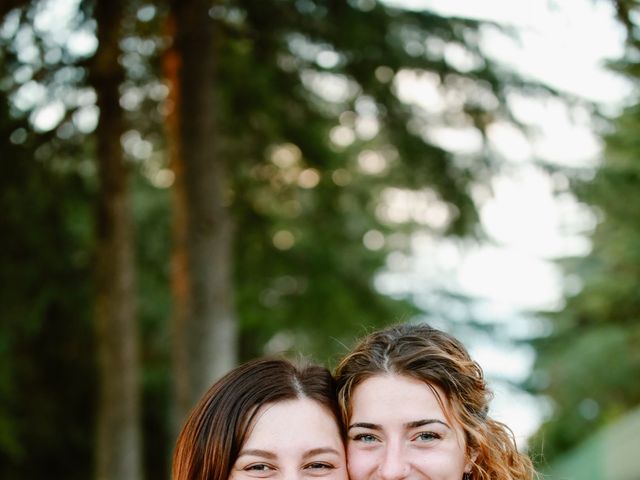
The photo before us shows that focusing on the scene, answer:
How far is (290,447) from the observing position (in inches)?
125

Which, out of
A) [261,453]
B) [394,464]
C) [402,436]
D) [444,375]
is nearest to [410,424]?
[402,436]

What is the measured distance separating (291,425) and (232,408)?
221 millimetres

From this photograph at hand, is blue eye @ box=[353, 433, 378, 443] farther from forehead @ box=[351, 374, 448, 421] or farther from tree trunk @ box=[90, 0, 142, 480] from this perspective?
tree trunk @ box=[90, 0, 142, 480]

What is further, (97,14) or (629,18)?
(97,14)

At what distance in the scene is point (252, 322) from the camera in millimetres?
14047

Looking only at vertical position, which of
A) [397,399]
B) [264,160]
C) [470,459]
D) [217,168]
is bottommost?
[470,459]

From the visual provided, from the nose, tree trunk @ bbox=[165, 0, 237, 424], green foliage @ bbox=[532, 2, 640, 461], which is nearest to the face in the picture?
the nose

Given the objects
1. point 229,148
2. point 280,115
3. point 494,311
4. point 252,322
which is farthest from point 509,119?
point 494,311

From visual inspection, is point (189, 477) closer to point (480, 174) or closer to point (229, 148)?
point (480, 174)

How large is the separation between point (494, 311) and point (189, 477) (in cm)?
1788

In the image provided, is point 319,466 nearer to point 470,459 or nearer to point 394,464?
point 394,464

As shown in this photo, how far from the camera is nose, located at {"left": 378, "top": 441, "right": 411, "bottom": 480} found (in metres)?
3.23

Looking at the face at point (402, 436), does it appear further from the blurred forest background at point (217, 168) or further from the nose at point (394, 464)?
the blurred forest background at point (217, 168)

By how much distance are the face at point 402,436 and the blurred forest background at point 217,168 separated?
111 inches
